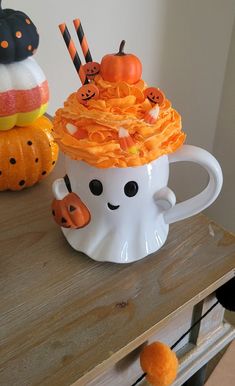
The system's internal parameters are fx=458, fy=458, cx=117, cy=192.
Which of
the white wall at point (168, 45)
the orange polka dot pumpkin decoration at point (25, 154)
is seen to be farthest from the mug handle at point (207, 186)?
the white wall at point (168, 45)

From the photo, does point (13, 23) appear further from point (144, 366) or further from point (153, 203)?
point (144, 366)

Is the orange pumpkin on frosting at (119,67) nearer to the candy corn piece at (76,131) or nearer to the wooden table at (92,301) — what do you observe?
the candy corn piece at (76,131)

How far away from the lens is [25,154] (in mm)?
634

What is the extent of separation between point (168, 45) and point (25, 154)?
2.17 feet

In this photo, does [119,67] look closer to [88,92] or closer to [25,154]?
[88,92]

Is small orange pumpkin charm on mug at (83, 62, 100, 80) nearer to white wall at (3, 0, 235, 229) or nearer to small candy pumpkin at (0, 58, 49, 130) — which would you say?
small candy pumpkin at (0, 58, 49, 130)

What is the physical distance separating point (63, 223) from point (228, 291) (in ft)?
0.73

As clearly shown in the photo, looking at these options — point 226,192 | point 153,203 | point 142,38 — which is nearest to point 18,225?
point 153,203

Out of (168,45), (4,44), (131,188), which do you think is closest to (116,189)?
(131,188)

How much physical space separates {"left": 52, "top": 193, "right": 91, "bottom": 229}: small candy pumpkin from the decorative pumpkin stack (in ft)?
0.46

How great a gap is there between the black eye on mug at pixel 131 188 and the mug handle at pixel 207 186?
0.20ft

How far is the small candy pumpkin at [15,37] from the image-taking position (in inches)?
22.1

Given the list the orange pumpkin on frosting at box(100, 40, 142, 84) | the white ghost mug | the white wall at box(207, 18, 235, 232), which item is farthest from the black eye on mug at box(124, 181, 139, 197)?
the white wall at box(207, 18, 235, 232)

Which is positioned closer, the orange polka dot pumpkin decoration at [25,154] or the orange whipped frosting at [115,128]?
the orange whipped frosting at [115,128]
